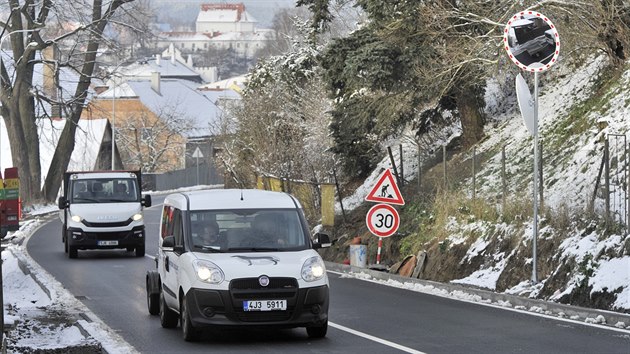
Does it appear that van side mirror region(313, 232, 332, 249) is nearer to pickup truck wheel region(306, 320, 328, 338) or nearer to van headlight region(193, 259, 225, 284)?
pickup truck wheel region(306, 320, 328, 338)

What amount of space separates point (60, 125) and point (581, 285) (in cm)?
8027

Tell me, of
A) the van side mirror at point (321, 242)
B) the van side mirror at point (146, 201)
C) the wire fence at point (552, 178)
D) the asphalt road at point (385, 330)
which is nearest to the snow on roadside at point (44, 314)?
the asphalt road at point (385, 330)

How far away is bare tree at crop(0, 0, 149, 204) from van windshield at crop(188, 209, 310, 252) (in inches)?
1696

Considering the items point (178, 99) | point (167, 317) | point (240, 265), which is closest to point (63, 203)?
point (167, 317)

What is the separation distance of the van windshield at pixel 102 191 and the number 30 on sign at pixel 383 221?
27.7 feet

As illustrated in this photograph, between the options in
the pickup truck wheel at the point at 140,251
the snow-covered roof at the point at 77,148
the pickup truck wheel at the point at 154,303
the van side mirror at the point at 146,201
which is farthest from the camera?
the snow-covered roof at the point at 77,148

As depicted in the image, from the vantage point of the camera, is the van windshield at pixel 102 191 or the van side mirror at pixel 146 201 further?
the van windshield at pixel 102 191

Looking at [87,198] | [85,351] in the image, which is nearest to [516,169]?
[87,198]

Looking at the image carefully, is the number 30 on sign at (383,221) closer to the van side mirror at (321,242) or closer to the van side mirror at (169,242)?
the van side mirror at (321,242)

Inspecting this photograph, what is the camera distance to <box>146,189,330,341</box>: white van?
14.8 m

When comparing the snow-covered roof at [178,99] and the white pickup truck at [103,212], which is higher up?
the snow-covered roof at [178,99]

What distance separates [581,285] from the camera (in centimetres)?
1891

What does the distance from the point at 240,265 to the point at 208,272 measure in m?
0.37

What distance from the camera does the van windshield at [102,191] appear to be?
3259cm
